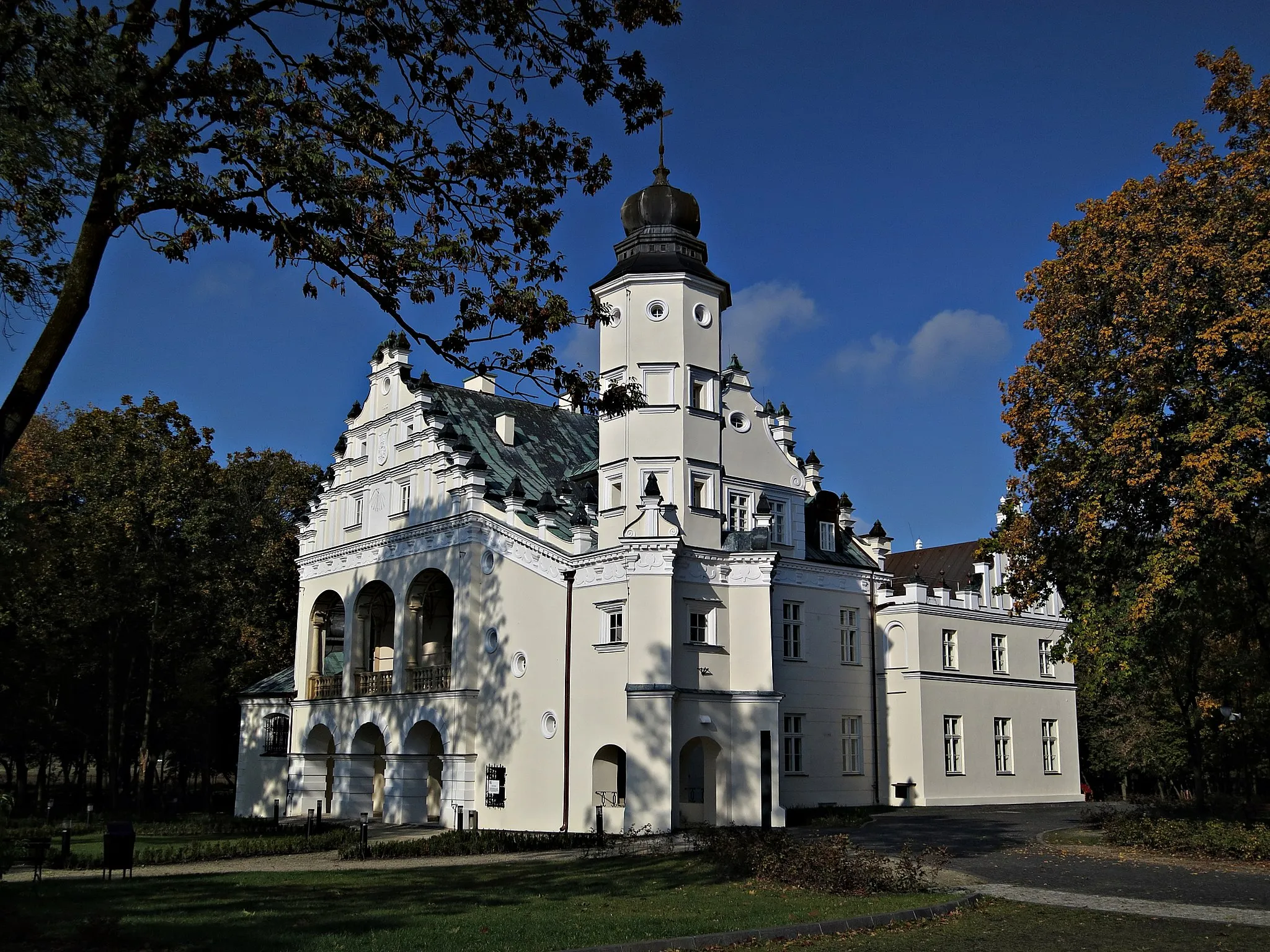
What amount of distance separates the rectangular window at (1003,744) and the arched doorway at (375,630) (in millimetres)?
22307

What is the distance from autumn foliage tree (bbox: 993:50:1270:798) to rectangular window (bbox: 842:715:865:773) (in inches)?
517

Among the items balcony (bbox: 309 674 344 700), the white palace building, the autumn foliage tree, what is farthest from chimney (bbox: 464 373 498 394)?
the autumn foliage tree

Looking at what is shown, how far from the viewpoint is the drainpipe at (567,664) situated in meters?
32.2

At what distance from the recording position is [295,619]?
51.0 m

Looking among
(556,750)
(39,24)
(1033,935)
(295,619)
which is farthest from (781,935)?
(295,619)

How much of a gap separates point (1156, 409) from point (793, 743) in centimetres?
1770

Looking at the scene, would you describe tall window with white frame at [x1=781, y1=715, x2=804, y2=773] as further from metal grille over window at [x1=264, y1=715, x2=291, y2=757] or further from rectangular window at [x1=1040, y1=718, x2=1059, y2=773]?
metal grille over window at [x1=264, y1=715, x2=291, y2=757]

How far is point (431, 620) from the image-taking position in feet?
138

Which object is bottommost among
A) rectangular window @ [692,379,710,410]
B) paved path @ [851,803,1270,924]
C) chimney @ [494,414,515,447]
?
paved path @ [851,803,1270,924]

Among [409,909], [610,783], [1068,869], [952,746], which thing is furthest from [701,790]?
[409,909]

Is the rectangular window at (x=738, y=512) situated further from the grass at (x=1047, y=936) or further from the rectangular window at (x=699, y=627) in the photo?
the grass at (x=1047, y=936)

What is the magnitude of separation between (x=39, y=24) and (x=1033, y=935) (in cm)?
1490

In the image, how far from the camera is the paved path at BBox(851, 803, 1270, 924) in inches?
674

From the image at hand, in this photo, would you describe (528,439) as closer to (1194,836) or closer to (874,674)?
(874,674)
